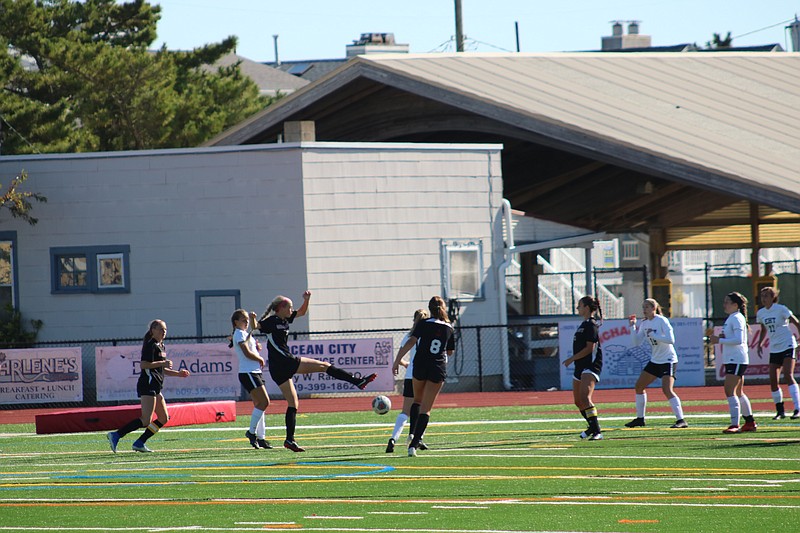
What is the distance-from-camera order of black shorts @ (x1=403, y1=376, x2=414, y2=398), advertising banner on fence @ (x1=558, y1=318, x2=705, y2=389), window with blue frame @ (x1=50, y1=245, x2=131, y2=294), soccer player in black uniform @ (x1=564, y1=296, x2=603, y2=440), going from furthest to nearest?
window with blue frame @ (x1=50, y1=245, x2=131, y2=294) → advertising banner on fence @ (x1=558, y1=318, x2=705, y2=389) → soccer player in black uniform @ (x1=564, y1=296, x2=603, y2=440) → black shorts @ (x1=403, y1=376, x2=414, y2=398)

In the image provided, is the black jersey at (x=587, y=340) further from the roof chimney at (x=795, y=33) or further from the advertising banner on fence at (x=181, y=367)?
the roof chimney at (x=795, y=33)

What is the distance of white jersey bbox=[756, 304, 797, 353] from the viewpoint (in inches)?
730

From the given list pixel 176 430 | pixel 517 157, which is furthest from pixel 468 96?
pixel 176 430

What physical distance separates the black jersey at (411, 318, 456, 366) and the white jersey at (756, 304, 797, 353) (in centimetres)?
591

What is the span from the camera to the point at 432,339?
588 inches

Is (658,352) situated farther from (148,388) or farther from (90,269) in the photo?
(90,269)

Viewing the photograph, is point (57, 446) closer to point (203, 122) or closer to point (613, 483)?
point (613, 483)

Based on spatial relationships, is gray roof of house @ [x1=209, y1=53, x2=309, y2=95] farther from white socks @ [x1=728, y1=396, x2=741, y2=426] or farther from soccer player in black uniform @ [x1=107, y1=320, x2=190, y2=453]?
white socks @ [x1=728, y1=396, x2=741, y2=426]

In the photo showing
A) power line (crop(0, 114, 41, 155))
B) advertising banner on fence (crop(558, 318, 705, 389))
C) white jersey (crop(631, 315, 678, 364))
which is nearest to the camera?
white jersey (crop(631, 315, 678, 364))

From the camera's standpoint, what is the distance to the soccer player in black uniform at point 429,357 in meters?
14.9

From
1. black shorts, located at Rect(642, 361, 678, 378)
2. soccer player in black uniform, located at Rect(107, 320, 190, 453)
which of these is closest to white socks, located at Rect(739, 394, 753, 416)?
black shorts, located at Rect(642, 361, 678, 378)

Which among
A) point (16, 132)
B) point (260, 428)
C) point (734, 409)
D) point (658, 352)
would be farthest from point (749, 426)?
point (16, 132)

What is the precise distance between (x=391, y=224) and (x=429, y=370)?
1365 centimetres

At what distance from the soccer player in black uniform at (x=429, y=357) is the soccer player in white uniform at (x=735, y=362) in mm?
4170
